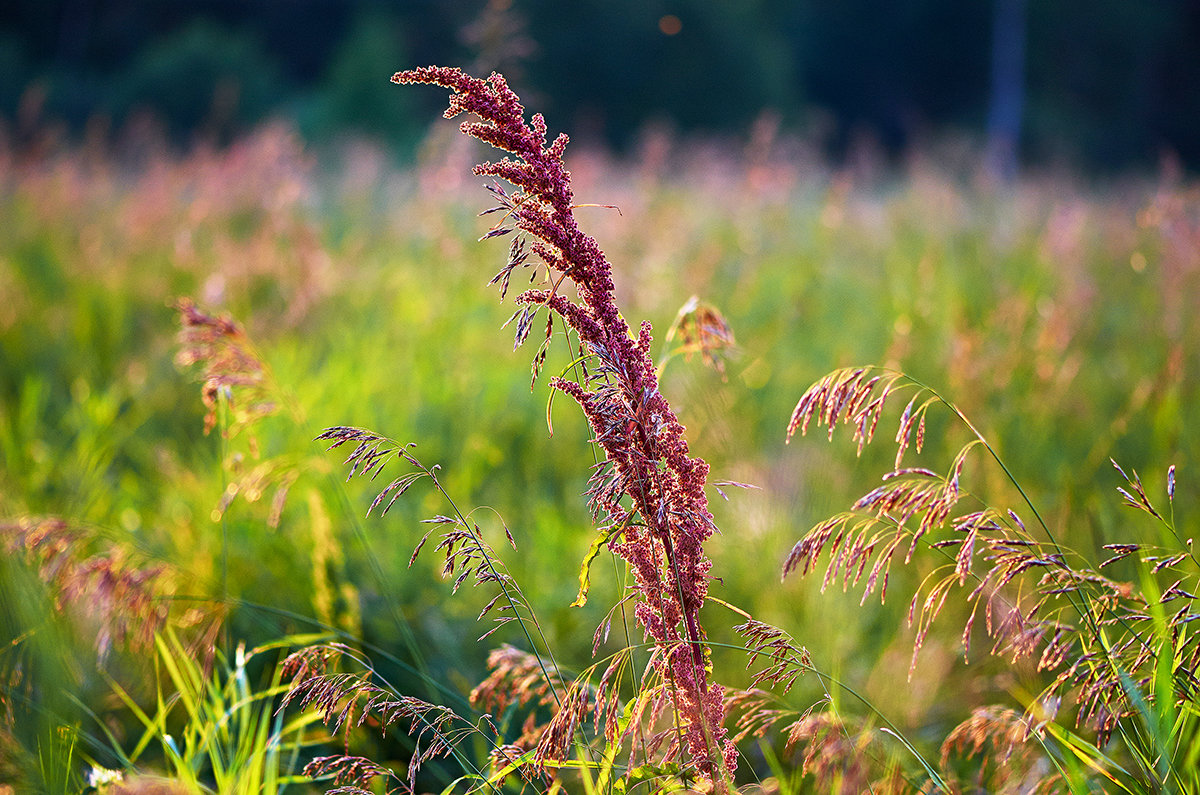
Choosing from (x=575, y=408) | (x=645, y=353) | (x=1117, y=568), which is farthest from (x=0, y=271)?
(x=1117, y=568)

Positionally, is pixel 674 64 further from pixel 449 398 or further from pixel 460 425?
pixel 460 425

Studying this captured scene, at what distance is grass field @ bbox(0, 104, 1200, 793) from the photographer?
1.82 meters

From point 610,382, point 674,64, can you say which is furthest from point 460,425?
point 674,64

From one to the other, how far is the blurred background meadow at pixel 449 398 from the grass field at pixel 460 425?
0.05 ft

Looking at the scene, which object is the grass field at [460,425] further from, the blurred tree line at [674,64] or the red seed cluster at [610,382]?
the blurred tree line at [674,64]

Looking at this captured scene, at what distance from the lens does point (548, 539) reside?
254 cm

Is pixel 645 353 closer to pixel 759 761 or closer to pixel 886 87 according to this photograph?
pixel 759 761

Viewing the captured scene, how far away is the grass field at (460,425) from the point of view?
71.8 inches

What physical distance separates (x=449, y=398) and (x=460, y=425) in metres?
0.23

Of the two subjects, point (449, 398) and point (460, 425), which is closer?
point (460, 425)

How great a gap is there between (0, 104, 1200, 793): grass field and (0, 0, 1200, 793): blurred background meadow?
2 centimetres

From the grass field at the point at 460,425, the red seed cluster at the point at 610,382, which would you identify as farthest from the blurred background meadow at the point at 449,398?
the red seed cluster at the point at 610,382

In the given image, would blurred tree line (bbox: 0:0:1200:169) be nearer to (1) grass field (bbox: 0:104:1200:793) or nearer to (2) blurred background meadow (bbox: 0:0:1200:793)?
(2) blurred background meadow (bbox: 0:0:1200:793)

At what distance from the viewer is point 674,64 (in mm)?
28797
